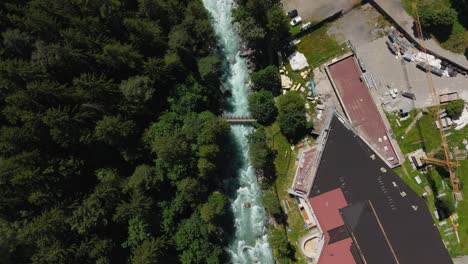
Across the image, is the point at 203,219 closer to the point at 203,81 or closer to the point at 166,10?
the point at 203,81

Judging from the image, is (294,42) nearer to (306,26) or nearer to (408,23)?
(306,26)

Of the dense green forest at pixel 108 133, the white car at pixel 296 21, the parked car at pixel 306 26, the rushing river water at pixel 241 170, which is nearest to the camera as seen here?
the dense green forest at pixel 108 133

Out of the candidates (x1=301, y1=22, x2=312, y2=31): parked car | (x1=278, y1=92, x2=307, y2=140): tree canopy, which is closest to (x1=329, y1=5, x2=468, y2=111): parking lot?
(x1=301, y1=22, x2=312, y2=31): parked car

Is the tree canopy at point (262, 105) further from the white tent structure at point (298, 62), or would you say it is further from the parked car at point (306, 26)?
the parked car at point (306, 26)

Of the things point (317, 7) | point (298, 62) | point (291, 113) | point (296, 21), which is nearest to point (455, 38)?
point (317, 7)

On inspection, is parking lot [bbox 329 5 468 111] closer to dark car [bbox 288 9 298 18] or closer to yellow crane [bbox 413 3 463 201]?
yellow crane [bbox 413 3 463 201]

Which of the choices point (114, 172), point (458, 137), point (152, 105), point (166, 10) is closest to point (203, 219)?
point (114, 172)

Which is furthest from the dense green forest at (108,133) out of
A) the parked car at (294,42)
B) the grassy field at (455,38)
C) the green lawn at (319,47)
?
the grassy field at (455,38)
